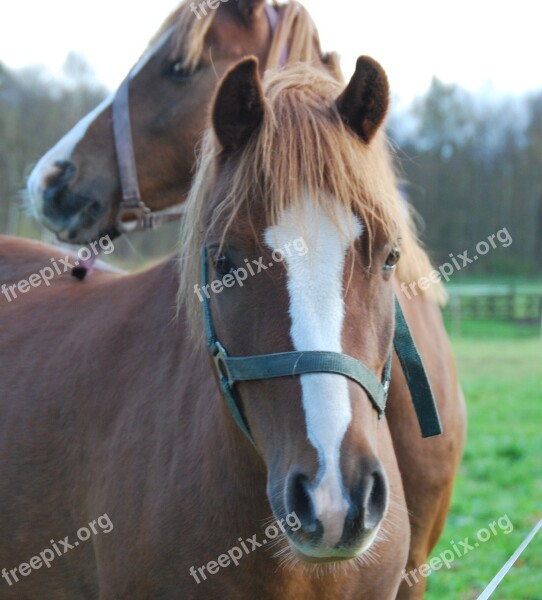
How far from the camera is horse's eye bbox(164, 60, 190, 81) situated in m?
3.67

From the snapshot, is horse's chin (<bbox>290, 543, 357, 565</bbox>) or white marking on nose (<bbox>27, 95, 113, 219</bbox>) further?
white marking on nose (<bbox>27, 95, 113, 219</bbox>)

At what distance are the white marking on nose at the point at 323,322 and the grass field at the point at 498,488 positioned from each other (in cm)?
311

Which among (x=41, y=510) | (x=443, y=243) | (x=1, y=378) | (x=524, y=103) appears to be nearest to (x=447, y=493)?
(x=41, y=510)

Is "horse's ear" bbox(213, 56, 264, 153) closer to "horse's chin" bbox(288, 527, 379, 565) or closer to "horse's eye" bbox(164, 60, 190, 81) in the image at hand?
"horse's chin" bbox(288, 527, 379, 565)

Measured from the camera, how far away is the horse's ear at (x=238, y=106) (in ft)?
6.45

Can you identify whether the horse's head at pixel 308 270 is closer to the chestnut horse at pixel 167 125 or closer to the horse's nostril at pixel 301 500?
the horse's nostril at pixel 301 500

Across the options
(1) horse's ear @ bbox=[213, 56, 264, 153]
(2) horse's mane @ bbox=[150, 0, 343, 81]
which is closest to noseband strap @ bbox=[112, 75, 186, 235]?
(2) horse's mane @ bbox=[150, 0, 343, 81]

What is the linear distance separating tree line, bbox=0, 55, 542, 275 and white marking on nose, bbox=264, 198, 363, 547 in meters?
28.6

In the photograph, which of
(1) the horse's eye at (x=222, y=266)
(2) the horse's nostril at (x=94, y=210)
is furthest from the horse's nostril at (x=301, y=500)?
(2) the horse's nostril at (x=94, y=210)

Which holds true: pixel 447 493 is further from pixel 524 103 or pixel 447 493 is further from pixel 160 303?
pixel 524 103

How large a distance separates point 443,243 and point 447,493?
33825 mm

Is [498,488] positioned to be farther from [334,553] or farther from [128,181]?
[334,553]

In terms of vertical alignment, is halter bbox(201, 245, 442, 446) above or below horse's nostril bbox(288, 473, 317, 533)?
above

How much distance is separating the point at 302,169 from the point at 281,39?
1.97m
